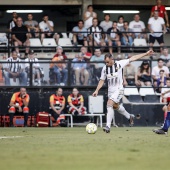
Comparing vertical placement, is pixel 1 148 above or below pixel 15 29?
below

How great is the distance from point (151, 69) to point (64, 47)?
13.7 feet

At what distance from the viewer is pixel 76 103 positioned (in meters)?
27.9

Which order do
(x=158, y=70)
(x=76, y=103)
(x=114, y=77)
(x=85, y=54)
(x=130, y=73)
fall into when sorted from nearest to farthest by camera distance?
(x=114, y=77) → (x=76, y=103) → (x=158, y=70) → (x=130, y=73) → (x=85, y=54)

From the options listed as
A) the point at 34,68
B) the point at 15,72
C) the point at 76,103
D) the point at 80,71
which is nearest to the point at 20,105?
the point at 15,72

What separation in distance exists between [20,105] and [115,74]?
729 centimetres

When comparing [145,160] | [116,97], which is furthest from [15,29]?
[145,160]

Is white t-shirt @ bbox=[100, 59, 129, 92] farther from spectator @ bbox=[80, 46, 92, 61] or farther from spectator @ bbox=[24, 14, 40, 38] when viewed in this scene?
spectator @ bbox=[24, 14, 40, 38]

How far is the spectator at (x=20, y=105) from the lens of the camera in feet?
90.3

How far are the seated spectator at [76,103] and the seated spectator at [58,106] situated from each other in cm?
30

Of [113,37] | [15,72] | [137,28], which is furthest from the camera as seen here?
[137,28]

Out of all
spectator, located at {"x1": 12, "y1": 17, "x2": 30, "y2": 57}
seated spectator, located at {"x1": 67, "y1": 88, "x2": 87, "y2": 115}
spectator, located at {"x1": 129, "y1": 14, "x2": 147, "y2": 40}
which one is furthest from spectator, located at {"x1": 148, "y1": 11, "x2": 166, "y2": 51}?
seated spectator, located at {"x1": 67, "y1": 88, "x2": 87, "y2": 115}

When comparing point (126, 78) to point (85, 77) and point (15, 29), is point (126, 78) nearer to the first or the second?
point (85, 77)

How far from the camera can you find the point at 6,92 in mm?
28391

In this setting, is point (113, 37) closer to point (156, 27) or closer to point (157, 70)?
point (156, 27)
